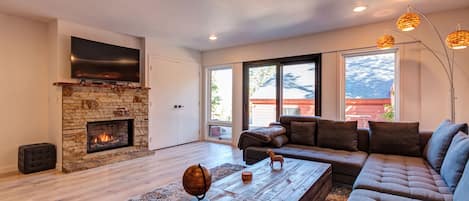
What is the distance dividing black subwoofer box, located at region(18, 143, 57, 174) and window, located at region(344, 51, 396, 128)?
5007mm

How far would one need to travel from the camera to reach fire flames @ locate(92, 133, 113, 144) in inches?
174

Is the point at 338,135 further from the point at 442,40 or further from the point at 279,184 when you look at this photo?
the point at 442,40

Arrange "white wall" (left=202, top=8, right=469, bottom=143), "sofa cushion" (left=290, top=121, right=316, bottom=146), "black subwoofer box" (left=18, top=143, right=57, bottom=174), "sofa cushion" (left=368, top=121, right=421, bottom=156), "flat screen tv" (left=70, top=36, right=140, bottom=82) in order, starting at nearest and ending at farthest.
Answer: "sofa cushion" (left=368, top=121, right=421, bottom=156), "white wall" (left=202, top=8, right=469, bottom=143), "black subwoofer box" (left=18, top=143, right=57, bottom=174), "sofa cushion" (left=290, top=121, right=316, bottom=146), "flat screen tv" (left=70, top=36, right=140, bottom=82)

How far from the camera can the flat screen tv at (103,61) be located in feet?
12.8

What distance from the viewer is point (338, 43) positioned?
432 cm

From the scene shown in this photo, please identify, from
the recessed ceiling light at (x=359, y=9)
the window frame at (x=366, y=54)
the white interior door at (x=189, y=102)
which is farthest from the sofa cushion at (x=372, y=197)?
the white interior door at (x=189, y=102)

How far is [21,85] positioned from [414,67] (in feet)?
20.2

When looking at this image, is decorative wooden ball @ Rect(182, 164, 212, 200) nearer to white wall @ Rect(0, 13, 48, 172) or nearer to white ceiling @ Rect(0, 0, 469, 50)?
white ceiling @ Rect(0, 0, 469, 50)

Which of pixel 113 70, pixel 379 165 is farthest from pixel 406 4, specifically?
pixel 113 70

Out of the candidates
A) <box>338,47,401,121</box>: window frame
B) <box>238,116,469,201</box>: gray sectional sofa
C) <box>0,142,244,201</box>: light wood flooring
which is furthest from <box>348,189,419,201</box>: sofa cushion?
<box>338,47,401,121</box>: window frame

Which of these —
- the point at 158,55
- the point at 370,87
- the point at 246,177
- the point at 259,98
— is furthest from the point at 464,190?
the point at 158,55

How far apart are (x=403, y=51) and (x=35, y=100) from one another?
598cm

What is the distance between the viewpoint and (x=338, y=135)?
11.1ft

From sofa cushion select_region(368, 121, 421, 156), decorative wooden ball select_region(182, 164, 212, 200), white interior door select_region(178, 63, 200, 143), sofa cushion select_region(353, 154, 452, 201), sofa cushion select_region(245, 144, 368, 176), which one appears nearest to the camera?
decorative wooden ball select_region(182, 164, 212, 200)
